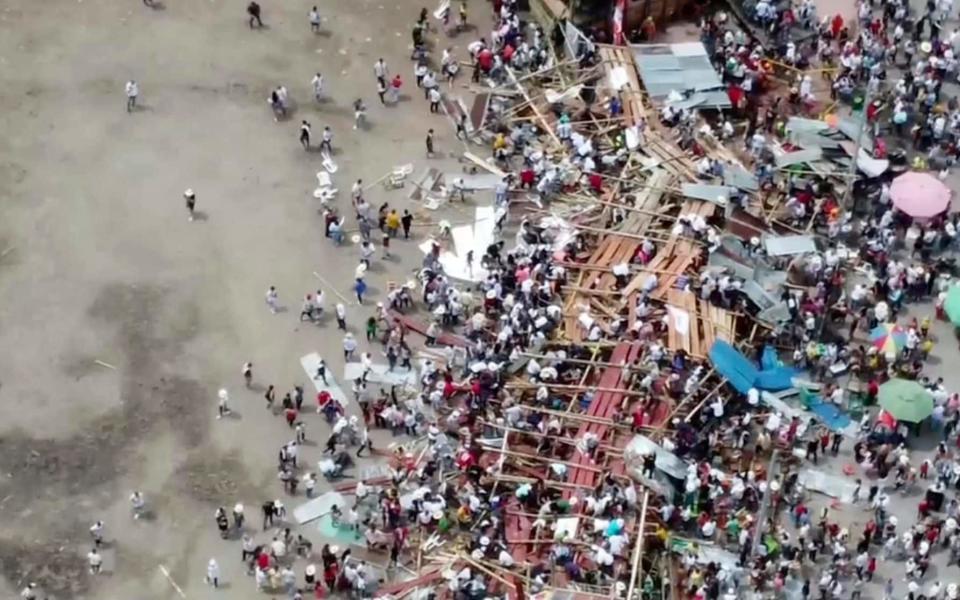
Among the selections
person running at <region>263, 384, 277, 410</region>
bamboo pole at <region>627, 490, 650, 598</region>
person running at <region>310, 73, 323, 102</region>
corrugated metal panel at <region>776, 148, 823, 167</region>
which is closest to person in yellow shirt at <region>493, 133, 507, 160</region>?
person running at <region>310, 73, 323, 102</region>

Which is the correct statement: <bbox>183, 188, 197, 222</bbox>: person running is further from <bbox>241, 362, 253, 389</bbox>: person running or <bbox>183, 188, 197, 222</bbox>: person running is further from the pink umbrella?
the pink umbrella

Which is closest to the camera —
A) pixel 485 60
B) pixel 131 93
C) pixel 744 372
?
pixel 744 372

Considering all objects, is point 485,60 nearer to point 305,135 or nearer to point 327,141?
point 327,141

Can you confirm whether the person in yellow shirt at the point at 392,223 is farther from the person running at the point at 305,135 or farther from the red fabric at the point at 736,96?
the red fabric at the point at 736,96

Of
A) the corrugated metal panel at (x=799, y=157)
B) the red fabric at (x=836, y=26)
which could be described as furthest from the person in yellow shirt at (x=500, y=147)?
the red fabric at (x=836, y=26)

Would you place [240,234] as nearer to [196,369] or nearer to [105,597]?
[196,369]

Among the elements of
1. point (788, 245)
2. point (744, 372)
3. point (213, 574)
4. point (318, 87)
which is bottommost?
point (213, 574)

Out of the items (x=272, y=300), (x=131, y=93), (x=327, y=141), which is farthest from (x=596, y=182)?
(x=131, y=93)
